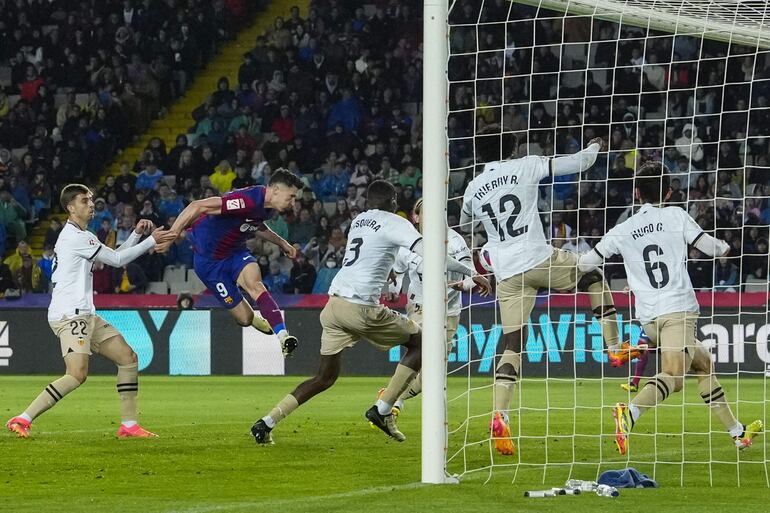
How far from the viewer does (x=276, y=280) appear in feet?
69.2

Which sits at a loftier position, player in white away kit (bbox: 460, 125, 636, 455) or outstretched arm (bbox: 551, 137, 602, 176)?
outstretched arm (bbox: 551, 137, 602, 176)

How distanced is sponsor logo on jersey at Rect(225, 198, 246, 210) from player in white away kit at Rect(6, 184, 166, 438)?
58 centimetres

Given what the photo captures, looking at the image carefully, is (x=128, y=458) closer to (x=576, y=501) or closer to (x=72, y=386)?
(x=72, y=386)

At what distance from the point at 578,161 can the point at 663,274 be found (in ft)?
3.57

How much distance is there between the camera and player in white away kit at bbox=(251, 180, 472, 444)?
10.0 metres

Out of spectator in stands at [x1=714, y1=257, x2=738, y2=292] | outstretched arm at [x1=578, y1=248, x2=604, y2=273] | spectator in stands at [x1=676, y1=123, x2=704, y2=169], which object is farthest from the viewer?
spectator in stands at [x1=714, y1=257, x2=738, y2=292]

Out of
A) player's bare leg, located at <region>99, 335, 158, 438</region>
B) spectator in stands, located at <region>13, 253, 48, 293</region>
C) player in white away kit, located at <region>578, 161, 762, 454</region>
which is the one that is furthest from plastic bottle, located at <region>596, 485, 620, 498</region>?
spectator in stands, located at <region>13, 253, 48, 293</region>

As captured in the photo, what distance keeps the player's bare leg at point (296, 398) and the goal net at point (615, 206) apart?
3.36ft

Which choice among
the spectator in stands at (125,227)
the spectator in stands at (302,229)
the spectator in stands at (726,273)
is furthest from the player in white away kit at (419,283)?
the spectator in stands at (125,227)

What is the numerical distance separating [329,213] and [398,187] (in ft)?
4.08

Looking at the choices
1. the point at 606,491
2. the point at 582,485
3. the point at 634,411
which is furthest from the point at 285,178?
the point at 606,491

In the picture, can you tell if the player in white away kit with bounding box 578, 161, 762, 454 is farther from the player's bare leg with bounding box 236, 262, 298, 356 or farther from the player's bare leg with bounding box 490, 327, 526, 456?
the player's bare leg with bounding box 236, 262, 298, 356

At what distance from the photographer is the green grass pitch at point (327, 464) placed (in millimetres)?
7141

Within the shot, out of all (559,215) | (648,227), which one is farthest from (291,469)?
(559,215)
